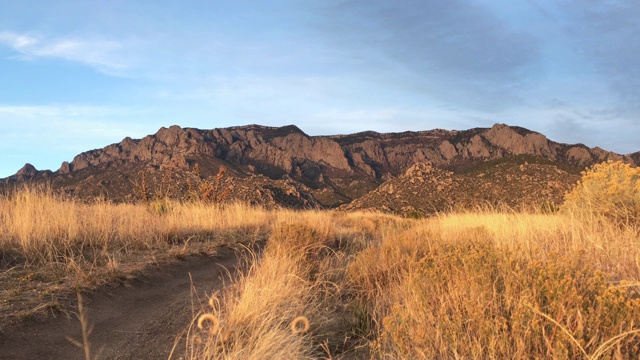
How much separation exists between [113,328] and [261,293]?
5.16 feet

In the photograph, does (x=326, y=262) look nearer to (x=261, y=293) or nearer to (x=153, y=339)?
(x=261, y=293)

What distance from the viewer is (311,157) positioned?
132875mm

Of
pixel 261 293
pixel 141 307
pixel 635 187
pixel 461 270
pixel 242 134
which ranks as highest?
pixel 242 134

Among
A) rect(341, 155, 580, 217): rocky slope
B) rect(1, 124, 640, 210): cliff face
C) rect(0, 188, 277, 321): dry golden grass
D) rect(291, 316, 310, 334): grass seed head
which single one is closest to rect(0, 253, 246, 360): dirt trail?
rect(0, 188, 277, 321): dry golden grass

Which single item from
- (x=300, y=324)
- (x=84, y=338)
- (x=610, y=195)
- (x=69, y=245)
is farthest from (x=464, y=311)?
(x=610, y=195)

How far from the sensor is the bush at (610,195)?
8078 millimetres

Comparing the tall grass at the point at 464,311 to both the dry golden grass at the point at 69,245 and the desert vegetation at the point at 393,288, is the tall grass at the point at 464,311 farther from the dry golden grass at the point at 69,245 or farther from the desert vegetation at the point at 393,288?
the dry golden grass at the point at 69,245

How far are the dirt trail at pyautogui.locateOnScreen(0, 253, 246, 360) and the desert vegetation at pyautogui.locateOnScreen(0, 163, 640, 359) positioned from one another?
12.6 inches

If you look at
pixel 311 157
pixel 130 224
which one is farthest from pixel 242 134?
pixel 130 224

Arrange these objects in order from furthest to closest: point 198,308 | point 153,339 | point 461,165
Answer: point 461,165, point 198,308, point 153,339

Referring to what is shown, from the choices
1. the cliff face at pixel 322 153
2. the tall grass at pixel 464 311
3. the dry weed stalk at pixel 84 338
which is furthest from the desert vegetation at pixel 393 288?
the cliff face at pixel 322 153

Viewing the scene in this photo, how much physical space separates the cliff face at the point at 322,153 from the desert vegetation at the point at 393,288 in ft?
220

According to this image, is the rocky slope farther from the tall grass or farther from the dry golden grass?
the tall grass

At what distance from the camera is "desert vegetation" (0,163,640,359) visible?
290 cm
